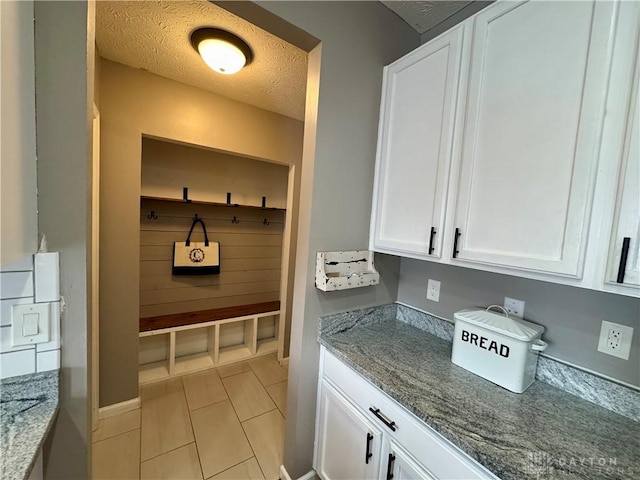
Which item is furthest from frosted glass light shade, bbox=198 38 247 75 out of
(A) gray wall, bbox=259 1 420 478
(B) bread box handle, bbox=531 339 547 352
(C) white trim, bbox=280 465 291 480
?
(C) white trim, bbox=280 465 291 480

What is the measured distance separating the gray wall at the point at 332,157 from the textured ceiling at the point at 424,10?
0.04m

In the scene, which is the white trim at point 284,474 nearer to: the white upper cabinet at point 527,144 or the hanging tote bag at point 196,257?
the white upper cabinet at point 527,144

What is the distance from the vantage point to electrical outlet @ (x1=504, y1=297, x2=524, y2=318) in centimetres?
117

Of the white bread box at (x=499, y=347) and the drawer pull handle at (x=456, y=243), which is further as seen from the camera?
the drawer pull handle at (x=456, y=243)

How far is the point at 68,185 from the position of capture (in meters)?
0.74

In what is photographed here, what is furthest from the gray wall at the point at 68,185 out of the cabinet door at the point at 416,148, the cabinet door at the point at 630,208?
the cabinet door at the point at 630,208

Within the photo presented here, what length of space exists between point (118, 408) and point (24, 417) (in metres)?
1.62

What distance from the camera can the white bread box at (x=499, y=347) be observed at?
0.98m

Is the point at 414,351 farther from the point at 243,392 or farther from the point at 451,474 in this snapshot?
the point at 243,392

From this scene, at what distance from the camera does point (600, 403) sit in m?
0.94

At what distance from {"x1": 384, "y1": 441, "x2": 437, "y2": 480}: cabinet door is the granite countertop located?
1068 mm

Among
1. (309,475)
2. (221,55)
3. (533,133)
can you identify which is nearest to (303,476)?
(309,475)

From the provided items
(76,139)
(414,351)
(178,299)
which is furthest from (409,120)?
(178,299)

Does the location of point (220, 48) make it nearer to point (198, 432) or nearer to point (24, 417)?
point (24, 417)
